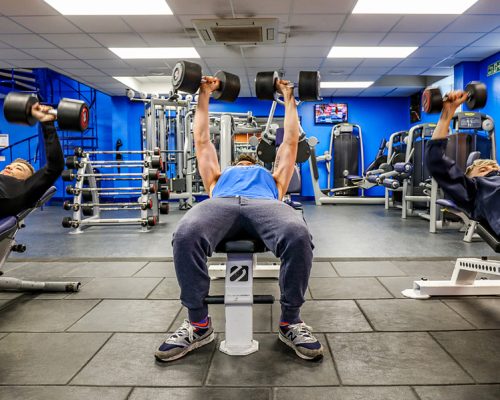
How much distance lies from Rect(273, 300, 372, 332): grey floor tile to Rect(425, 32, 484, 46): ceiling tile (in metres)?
4.23

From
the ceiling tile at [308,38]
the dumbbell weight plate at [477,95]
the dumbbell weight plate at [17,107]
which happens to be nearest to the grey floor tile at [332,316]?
the dumbbell weight plate at [477,95]

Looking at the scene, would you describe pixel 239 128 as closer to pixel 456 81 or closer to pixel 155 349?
pixel 456 81

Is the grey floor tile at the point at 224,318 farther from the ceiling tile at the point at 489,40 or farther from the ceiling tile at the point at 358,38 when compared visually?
the ceiling tile at the point at 489,40

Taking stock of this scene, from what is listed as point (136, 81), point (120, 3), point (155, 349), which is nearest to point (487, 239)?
point (155, 349)

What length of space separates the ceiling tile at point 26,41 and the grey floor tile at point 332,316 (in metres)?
4.76

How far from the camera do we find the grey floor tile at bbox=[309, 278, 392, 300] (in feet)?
6.86

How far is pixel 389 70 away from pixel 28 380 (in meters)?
6.60

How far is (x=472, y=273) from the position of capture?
2088 mm

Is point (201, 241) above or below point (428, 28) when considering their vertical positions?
below

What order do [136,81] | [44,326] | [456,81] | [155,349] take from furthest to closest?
[136,81]
[456,81]
[44,326]
[155,349]

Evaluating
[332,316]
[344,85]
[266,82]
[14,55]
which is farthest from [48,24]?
[344,85]

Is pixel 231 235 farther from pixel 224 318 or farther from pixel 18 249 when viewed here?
pixel 18 249

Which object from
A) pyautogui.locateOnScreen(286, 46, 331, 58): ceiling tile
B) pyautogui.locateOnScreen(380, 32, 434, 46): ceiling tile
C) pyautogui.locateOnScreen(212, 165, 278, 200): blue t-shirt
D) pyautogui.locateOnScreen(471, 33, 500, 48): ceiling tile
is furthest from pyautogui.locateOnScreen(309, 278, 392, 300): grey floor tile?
pyautogui.locateOnScreen(471, 33, 500, 48): ceiling tile

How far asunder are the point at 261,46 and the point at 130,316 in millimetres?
4327
